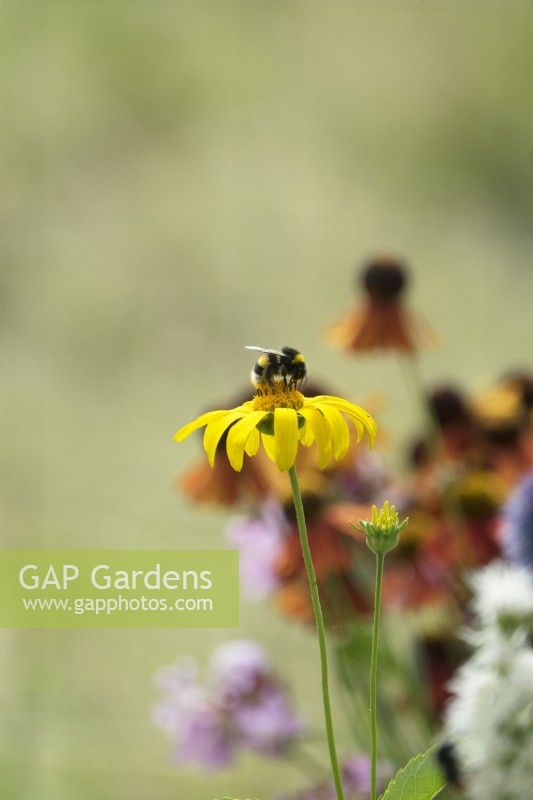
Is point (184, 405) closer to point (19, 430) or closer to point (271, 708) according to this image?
point (19, 430)

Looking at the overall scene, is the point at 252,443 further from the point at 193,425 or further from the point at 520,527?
the point at 520,527

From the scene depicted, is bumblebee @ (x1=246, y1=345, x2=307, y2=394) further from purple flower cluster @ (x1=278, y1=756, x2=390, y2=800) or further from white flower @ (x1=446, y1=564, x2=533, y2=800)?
purple flower cluster @ (x1=278, y1=756, x2=390, y2=800)

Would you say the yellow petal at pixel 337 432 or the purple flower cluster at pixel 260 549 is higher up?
the purple flower cluster at pixel 260 549

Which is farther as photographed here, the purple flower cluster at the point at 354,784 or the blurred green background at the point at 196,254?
the blurred green background at the point at 196,254

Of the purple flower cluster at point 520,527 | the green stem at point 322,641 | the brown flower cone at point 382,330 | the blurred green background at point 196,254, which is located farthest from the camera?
the blurred green background at point 196,254

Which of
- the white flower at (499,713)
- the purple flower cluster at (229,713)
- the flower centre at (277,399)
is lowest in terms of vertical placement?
the white flower at (499,713)

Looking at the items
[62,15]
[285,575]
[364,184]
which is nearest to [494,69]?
[364,184]

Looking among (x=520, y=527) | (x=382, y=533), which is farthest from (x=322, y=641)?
(x=520, y=527)

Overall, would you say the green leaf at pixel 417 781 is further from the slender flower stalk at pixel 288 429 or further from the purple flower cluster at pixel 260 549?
the purple flower cluster at pixel 260 549

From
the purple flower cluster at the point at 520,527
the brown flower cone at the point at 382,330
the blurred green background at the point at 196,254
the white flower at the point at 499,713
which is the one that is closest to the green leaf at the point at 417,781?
the white flower at the point at 499,713
